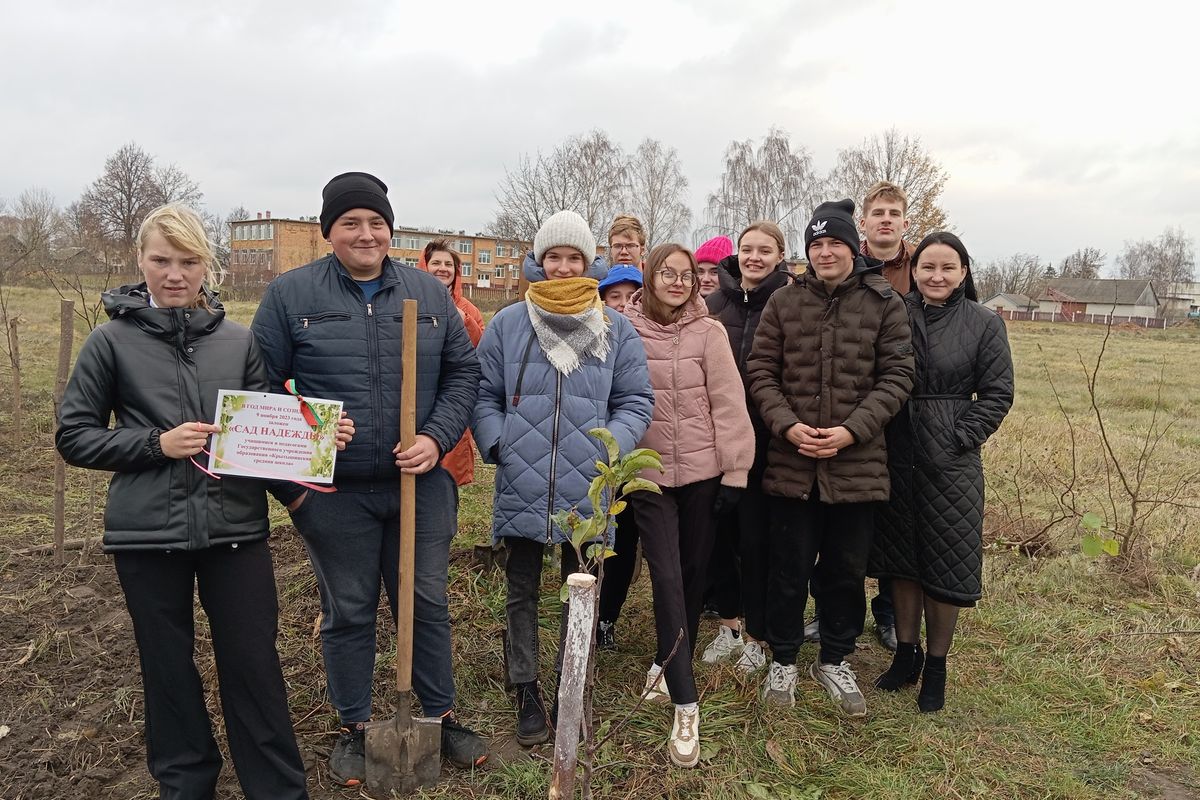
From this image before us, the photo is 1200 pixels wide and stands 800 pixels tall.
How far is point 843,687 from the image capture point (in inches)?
135

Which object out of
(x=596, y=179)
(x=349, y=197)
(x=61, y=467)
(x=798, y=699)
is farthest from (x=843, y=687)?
(x=596, y=179)

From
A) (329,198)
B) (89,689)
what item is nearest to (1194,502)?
(329,198)

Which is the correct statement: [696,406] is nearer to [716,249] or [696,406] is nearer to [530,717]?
[530,717]

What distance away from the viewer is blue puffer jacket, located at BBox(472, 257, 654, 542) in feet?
9.67

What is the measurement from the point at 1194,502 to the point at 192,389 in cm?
798

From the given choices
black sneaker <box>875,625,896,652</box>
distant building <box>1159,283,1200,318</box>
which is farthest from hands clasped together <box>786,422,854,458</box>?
distant building <box>1159,283,1200,318</box>

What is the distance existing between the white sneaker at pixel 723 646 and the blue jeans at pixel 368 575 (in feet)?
4.71

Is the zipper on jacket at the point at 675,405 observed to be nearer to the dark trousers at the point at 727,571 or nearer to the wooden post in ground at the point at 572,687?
the dark trousers at the point at 727,571

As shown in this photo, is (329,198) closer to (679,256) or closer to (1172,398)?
(679,256)

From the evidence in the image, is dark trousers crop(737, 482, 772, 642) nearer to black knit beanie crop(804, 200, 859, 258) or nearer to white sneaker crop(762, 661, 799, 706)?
white sneaker crop(762, 661, 799, 706)

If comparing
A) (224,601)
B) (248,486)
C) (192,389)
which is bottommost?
(224,601)

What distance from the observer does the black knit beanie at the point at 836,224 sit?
329 cm

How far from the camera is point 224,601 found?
7.78 feet

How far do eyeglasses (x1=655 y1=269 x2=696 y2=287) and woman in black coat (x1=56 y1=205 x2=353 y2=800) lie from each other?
65.5 inches
